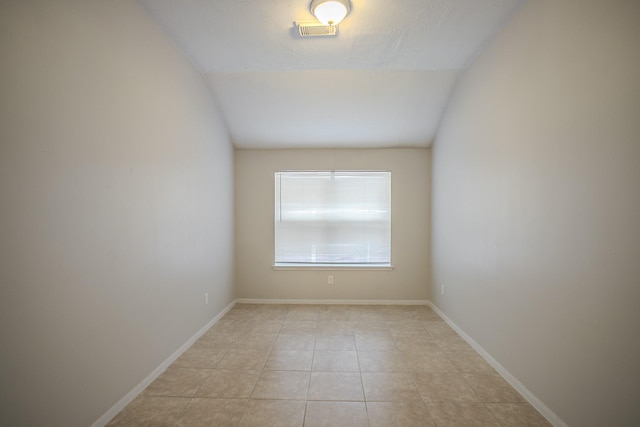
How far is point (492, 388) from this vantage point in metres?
2.35

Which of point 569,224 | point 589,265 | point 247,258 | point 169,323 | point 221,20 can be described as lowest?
point 169,323

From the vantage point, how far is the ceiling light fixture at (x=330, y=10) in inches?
87.6

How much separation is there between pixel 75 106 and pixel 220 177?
2.27m

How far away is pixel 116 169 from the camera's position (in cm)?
208

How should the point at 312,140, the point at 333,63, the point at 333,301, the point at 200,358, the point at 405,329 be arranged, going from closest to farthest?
the point at 200,358
the point at 333,63
the point at 405,329
the point at 312,140
the point at 333,301

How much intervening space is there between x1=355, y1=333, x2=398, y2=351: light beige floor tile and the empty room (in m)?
0.02

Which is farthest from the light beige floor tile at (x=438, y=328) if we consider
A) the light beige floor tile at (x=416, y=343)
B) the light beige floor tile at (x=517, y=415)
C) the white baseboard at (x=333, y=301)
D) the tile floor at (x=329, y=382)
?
the light beige floor tile at (x=517, y=415)

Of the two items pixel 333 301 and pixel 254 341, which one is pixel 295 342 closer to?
pixel 254 341

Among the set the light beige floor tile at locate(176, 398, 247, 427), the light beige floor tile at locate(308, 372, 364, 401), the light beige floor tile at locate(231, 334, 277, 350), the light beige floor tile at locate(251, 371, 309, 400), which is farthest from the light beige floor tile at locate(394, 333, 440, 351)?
the light beige floor tile at locate(176, 398, 247, 427)

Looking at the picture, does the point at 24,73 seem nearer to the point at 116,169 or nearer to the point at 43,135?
the point at 43,135

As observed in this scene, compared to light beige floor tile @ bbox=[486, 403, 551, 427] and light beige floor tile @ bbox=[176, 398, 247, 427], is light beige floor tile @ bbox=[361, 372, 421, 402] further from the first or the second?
light beige floor tile @ bbox=[176, 398, 247, 427]

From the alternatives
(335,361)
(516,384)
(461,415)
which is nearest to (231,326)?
(335,361)

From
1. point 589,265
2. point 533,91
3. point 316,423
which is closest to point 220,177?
point 316,423

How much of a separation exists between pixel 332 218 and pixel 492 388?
9.41 feet
